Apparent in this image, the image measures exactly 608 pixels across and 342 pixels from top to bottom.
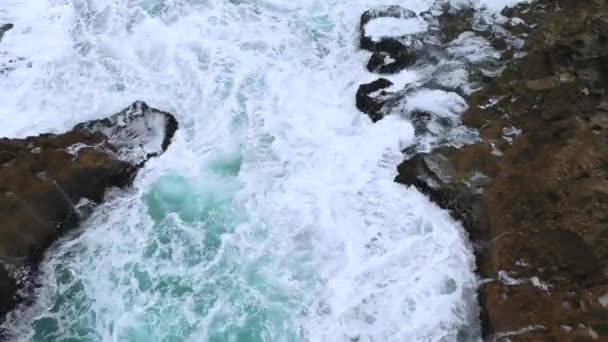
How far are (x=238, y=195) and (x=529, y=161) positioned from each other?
645cm

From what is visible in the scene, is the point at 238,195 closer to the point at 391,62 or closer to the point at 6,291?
the point at 6,291

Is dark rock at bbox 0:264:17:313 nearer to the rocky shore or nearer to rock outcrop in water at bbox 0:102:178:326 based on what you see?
rock outcrop in water at bbox 0:102:178:326

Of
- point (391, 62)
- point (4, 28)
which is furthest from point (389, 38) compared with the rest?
point (4, 28)

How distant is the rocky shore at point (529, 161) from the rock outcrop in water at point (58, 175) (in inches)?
228

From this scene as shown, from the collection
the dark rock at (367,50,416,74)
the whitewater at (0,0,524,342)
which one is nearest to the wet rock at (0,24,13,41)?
the whitewater at (0,0,524,342)

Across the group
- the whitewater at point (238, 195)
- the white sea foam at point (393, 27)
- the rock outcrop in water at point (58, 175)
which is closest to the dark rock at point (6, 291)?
the rock outcrop in water at point (58, 175)

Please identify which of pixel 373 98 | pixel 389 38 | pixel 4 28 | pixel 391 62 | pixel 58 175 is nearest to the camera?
pixel 58 175

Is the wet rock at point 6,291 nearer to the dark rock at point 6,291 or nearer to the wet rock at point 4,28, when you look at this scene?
the dark rock at point 6,291

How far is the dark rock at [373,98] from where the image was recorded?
15133 mm

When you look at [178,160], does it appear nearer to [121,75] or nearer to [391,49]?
[121,75]

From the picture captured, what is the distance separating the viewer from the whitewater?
1129cm

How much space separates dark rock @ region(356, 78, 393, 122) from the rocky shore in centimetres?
3

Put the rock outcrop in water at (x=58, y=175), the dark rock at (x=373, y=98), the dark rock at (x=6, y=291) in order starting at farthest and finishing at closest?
the dark rock at (x=373, y=98) < the rock outcrop in water at (x=58, y=175) < the dark rock at (x=6, y=291)

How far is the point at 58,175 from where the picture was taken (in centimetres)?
1294
